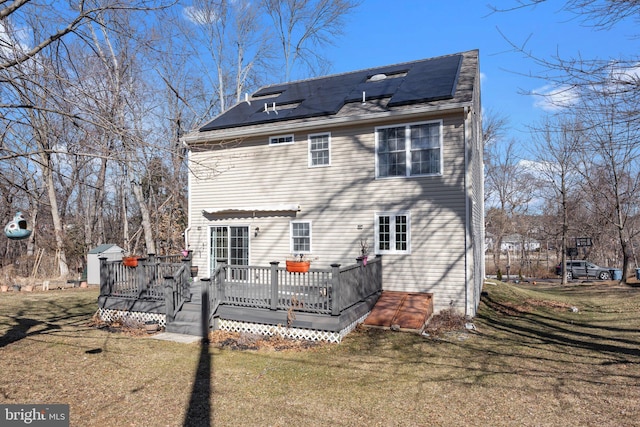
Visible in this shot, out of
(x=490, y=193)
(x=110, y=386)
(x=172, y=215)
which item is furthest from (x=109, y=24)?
(x=490, y=193)

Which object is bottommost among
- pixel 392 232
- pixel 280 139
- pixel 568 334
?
pixel 568 334

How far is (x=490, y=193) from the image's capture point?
31.6 metres

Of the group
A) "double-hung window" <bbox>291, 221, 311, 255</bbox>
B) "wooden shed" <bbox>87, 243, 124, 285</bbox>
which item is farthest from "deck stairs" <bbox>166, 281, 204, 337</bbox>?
"wooden shed" <bbox>87, 243, 124, 285</bbox>

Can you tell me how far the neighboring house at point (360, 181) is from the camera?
9.96 metres

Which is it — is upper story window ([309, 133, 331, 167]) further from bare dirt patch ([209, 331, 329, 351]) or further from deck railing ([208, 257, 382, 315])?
bare dirt patch ([209, 331, 329, 351])

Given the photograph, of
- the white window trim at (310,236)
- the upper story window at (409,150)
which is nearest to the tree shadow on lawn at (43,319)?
the white window trim at (310,236)

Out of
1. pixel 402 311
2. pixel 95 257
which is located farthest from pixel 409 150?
pixel 95 257

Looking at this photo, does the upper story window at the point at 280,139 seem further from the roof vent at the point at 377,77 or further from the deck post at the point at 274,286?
the deck post at the point at 274,286

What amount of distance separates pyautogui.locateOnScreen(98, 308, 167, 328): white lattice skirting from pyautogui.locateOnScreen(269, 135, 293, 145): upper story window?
6.23m

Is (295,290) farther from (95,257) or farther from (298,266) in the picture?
(95,257)

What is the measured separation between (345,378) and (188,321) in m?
4.44

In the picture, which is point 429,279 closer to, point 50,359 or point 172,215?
point 50,359

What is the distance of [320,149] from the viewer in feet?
38.0

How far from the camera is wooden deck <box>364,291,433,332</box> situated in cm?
858
